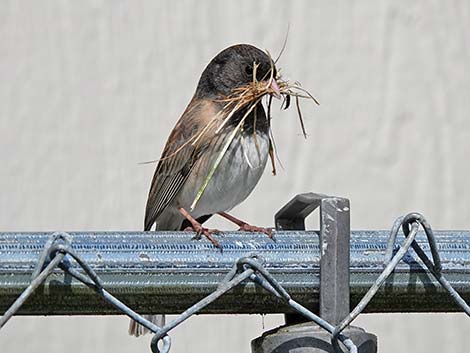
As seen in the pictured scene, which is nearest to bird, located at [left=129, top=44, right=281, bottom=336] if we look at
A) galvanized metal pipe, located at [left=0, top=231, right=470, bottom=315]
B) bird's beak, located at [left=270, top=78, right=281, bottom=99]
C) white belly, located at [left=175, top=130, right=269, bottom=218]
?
white belly, located at [left=175, top=130, right=269, bottom=218]

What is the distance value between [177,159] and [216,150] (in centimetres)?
19

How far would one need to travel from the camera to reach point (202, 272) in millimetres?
1445

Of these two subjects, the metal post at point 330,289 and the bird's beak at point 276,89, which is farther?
the bird's beak at point 276,89

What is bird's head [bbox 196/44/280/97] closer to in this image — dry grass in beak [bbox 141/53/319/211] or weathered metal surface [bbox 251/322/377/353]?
dry grass in beak [bbox 141/53/319/211]

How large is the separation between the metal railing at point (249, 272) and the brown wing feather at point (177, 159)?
181 cm

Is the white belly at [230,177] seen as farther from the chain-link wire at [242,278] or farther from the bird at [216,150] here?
the chain-link wire at [242,278]

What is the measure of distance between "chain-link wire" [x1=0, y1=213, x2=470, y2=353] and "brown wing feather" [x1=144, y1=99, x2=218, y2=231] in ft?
5.99

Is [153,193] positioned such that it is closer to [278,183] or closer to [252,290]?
[278,183]

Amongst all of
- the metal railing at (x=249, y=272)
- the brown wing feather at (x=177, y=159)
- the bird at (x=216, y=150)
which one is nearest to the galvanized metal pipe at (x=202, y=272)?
the metal railing at (x=249, y=272)

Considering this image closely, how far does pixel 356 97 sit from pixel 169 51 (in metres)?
0.62

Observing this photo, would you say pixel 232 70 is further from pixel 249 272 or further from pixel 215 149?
pixel 249 272

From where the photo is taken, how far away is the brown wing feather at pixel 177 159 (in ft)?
11.0

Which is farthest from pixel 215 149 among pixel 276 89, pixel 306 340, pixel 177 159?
pixel 306 340

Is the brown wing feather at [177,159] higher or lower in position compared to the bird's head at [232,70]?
lower
